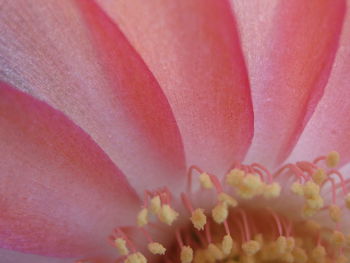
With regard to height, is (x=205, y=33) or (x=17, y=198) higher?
(x=205, y=33)

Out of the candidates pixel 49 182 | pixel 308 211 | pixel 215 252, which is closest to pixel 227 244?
pixel 215 252

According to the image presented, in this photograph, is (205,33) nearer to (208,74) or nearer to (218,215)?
(208,74)

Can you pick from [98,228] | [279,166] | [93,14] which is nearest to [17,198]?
[98,228]

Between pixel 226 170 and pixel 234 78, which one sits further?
pixel 226 170

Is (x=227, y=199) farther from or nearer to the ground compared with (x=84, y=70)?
nearer to the ground

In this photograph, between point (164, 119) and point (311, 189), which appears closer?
point (164, 119)

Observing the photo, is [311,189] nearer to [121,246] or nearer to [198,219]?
[198,219]
